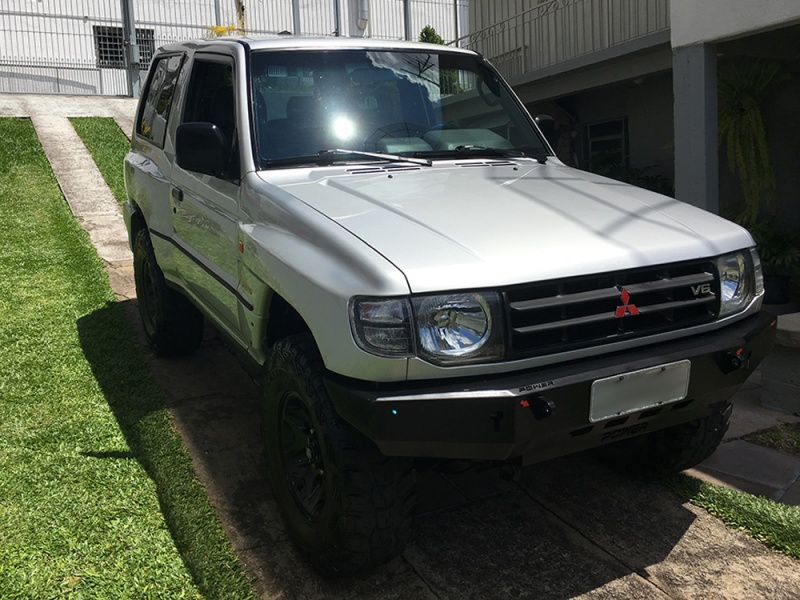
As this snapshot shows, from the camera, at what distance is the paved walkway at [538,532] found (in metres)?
2.93

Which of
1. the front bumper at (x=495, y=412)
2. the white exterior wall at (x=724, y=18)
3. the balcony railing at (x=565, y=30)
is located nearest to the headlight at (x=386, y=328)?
the front bumper at (x=495, y=412)

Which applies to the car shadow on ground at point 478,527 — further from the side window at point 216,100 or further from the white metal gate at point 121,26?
the white metal gate at point 121,26

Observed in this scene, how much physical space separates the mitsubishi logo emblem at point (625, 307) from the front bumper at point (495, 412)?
5.7 inches

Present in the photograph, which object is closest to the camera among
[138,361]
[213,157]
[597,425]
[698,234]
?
[597,425]

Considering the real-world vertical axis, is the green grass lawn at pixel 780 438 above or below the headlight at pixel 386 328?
below

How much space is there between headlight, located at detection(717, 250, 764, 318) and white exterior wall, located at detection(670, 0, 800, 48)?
13.0 feet

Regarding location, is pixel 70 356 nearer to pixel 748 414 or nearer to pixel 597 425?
pixel 597 425

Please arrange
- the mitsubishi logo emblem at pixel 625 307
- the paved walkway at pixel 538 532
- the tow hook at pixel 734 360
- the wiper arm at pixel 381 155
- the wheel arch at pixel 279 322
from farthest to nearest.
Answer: the wiper arm at pixel 381 155
the wheel arch at pixel 279 322
the paved walkway at pixel 538 532
the tow hook at pixel 734 360
the mitsubishi logo emblem at pixel 625 307

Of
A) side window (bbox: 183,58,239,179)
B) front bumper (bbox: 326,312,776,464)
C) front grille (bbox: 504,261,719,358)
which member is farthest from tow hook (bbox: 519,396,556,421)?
side window (bbox: 183,58,239,179)

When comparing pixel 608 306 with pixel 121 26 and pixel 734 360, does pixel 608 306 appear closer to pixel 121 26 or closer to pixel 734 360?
pixel 734 360

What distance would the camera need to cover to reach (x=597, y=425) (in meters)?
2.61

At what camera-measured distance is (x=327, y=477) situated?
267 cm

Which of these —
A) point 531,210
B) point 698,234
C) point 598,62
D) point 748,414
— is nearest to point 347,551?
point 531,210

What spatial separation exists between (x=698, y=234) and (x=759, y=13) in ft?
14.4
